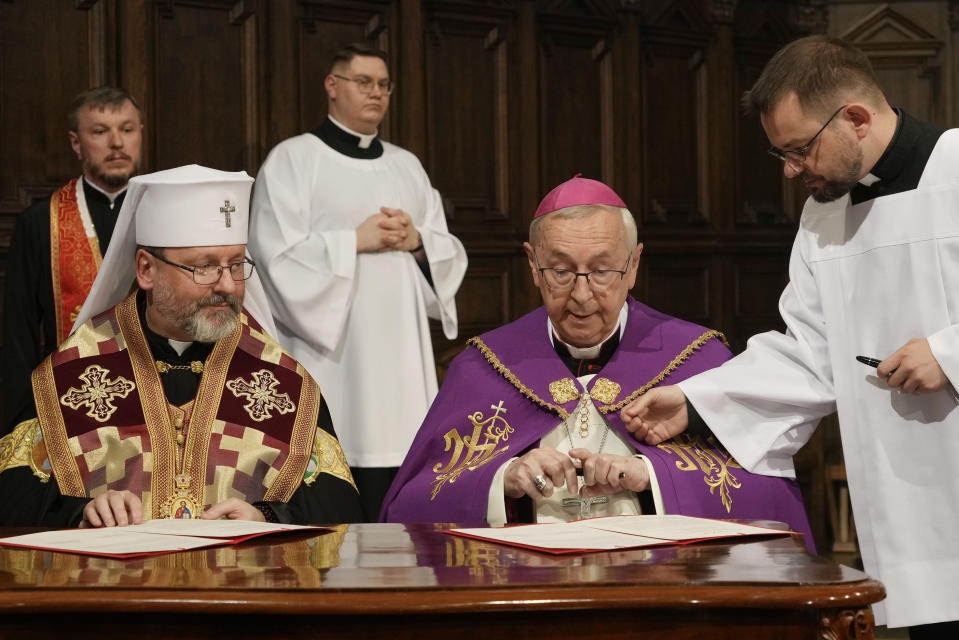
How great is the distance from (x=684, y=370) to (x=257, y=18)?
414 centimetres

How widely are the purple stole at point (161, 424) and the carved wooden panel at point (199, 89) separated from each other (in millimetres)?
3246

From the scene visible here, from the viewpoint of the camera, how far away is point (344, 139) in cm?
612

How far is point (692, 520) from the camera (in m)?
2.74

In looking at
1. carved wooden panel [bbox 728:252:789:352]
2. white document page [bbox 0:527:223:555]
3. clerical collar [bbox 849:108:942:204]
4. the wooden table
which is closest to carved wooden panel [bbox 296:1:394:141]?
carved wooden panel [bbox 728:252:789:352]

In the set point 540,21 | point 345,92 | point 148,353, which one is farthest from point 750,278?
point 148,353

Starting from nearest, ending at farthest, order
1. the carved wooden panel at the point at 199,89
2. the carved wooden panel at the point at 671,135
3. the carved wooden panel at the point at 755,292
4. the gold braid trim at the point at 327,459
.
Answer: the gold braid trim at the point at 327,459
the carved wooden panel at the point at 199,89
the carved wooden panel at the point at 671,135
the carved wooden panel at the point at 755,292

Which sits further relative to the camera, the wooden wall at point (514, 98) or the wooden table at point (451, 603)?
the wooden wall at point (514, 98)

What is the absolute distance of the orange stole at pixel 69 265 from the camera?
5.39m

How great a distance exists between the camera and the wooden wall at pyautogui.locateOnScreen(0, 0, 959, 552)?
637 centimetres

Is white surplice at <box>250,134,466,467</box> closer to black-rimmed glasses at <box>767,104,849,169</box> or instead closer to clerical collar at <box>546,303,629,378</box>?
clerical collar at <box>546,303,629,378</box>

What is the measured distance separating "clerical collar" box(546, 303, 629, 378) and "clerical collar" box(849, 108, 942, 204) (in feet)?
2.74

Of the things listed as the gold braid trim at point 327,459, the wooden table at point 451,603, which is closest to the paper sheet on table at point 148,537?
the wooden table at point 451,603

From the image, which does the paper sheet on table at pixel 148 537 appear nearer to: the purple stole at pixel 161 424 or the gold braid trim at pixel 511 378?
the purple stole at pixel 161 424

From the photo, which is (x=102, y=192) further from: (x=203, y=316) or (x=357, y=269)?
(x=203, y=316)
